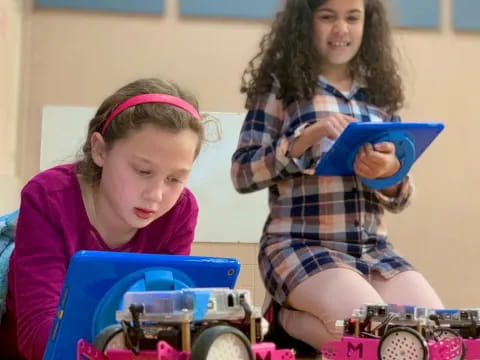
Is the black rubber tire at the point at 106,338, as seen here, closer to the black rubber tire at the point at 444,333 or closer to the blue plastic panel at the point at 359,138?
the black rubber tire at the point at 444,333

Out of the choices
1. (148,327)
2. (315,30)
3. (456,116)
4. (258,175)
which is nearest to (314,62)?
(315,30)

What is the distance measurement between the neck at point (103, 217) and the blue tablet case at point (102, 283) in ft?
0.80

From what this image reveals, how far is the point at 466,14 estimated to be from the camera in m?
1.91

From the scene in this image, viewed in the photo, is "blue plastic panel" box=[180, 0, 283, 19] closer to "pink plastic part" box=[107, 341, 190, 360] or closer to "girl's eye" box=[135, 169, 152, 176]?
"girl's eye" box=[135, 169, 152, 176]

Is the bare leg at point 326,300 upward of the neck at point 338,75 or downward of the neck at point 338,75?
downward

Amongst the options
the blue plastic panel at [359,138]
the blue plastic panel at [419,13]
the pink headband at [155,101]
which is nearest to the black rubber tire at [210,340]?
the pink headband at [155,101]

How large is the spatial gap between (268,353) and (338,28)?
34.5 inches

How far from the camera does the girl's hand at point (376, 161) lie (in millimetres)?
1081

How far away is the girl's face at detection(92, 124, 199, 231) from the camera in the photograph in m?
0.79

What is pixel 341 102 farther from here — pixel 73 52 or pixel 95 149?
pixel 73 52

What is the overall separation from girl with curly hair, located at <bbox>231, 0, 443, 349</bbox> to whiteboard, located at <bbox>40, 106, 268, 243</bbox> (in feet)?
1.46

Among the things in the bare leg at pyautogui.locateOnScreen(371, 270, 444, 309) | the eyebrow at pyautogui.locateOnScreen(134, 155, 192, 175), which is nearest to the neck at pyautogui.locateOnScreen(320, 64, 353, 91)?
the bare leg at pyautogui.locateOnScreen(371, 270, 444, 309)

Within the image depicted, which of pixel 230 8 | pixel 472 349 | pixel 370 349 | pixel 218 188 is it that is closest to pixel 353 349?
pixel 370 349

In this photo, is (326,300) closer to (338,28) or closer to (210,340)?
(338,28)
